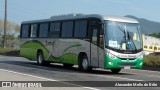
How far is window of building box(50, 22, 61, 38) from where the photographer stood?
1056 inches

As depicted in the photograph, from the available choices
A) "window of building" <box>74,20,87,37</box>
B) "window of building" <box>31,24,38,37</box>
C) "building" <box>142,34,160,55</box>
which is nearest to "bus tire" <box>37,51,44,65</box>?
"window of building" <box>31,24,38,37</box>

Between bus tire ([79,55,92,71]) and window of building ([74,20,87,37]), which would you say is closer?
bus tire ([79,55,92,71])

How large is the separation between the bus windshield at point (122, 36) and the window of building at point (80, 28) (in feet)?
6.62

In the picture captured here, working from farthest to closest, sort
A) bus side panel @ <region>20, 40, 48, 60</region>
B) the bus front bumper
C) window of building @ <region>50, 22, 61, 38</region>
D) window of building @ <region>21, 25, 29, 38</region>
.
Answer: window of building @ <region>21, 25, 29, 38</region> → bus side panel @ <region>20, 40, 48, 60</region> → window of building @ <region>50, 22, 61, 38</region> → the bus front bumper

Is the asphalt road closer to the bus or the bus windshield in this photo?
the bus

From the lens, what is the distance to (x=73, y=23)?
25.1 metres

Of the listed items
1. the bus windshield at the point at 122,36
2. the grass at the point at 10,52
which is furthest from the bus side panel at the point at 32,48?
the grass at the point at 10,52

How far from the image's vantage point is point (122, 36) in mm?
22109

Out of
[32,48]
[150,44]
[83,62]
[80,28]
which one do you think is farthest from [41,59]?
[150,44]

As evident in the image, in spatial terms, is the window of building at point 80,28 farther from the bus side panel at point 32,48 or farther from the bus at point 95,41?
the bus side panel at point 32,48

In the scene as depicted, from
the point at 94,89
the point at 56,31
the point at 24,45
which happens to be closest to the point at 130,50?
the point at 56,31

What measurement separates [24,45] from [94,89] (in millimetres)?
18820

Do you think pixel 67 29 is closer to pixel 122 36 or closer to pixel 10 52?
pixel 122 36

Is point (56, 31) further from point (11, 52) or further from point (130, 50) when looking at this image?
point (11, 52)
